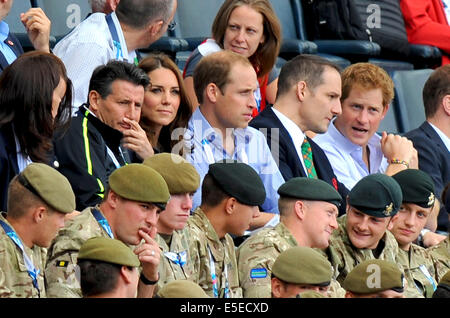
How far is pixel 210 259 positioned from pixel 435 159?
2163 mm

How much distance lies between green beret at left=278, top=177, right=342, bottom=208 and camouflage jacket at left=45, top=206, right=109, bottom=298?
99 cm

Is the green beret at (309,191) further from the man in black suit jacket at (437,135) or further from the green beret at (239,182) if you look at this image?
the man in black suit jacket at (437,135)

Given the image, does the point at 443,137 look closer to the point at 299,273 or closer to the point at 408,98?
the point at 408,98

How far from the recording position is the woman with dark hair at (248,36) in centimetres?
592

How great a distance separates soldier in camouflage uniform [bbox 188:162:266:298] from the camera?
452cm

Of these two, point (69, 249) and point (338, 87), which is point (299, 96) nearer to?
point (338, 87)

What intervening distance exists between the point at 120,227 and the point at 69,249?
0.73 feet

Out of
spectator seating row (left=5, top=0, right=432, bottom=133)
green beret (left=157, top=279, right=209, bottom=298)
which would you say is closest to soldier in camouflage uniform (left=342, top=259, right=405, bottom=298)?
green beret (left=157, top=279, right=209, bottom=298)

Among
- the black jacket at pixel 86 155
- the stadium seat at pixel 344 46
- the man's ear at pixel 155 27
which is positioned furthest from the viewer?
the stadium seat at pixel 344 46

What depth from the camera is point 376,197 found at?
5.00 meters

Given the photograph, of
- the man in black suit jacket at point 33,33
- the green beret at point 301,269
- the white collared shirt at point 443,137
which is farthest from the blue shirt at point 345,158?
the green beret at point 301,269

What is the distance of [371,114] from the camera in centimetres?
607

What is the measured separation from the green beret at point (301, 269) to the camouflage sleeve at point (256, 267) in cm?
39
